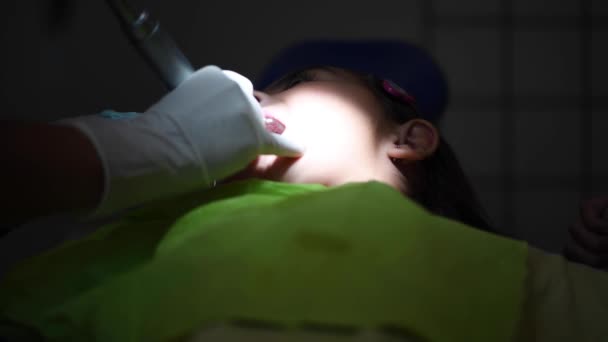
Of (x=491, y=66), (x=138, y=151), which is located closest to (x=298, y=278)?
(x=138, y=151)

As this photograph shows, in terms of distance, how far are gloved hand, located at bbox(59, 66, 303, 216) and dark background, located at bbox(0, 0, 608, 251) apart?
109cm

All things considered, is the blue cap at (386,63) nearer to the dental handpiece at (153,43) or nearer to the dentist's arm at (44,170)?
the dental handpiece at (153,43)

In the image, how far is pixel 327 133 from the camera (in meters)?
0.85

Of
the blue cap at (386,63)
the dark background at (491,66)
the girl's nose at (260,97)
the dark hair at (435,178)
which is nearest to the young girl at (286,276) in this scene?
the girl's nose at (260,97)

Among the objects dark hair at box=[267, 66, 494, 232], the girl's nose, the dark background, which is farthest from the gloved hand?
the dark background

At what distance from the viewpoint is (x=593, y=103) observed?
1.77 metres

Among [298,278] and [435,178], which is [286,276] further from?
[435,178]

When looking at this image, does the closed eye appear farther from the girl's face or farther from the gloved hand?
the gloved hand

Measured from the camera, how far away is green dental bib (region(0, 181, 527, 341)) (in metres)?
0.49

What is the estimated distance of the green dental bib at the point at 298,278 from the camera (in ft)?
1.60

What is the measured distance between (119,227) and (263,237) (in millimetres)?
263

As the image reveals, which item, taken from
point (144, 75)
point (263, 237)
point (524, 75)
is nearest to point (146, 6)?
point (144, 75)

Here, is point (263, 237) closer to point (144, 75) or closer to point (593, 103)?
point (144, 75)

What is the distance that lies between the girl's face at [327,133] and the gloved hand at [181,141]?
7cm
